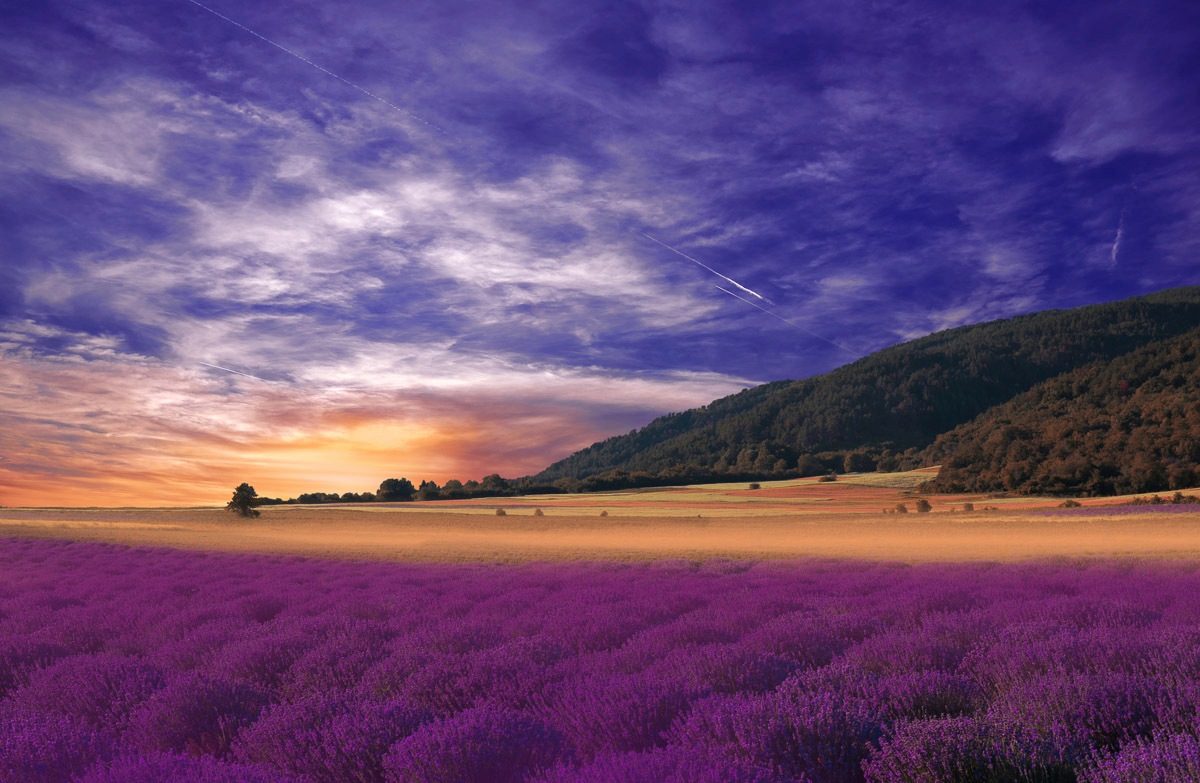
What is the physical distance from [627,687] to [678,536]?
25643 millimetres

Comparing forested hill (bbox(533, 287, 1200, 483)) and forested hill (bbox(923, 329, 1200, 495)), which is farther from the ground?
forested hill (bbox(533, 287, 1200, 483))

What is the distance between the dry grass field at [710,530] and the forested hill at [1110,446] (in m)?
3.87

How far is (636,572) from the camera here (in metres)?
12.8

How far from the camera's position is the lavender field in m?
2.94

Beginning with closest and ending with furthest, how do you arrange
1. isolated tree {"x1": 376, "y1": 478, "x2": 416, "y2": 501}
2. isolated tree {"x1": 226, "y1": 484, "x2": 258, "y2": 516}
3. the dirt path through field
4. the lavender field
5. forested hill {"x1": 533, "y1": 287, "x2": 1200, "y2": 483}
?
the lavender field → the dirt path through field → isolated tree {"x1": 226, "y1": 484, "x2": 258, "y2": 516} → isolated tree {"x1": 376, "y1": 478, "x2": 416, "y2": 501} → forested hill {"x1": 533, "y1": 287, "x2": 1200, "y2": 483}

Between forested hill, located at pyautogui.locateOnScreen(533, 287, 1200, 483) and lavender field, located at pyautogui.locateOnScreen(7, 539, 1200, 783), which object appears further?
forested hill, located at pyautogui.locateOnScreen(533, 287, 1200, 483)

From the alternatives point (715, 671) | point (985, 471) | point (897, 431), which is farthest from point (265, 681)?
point (897, 431)

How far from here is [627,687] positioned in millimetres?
3783

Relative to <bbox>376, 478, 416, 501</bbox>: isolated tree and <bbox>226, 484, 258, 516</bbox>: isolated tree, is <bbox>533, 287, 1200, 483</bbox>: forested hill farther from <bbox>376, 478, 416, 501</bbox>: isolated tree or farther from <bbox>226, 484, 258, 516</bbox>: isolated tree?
<bbox>226, 484, 258, 516</bbox>: isolated tree

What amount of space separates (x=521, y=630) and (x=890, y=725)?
3.93m

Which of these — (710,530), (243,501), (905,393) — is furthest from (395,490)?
(905,393)

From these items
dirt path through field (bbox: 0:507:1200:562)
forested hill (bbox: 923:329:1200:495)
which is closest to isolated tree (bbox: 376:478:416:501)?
dirt path through field (bbox: 0:507:1200:562)

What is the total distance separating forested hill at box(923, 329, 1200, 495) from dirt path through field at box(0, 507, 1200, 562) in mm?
12683

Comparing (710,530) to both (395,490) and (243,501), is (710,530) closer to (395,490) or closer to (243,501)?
(243,501)
